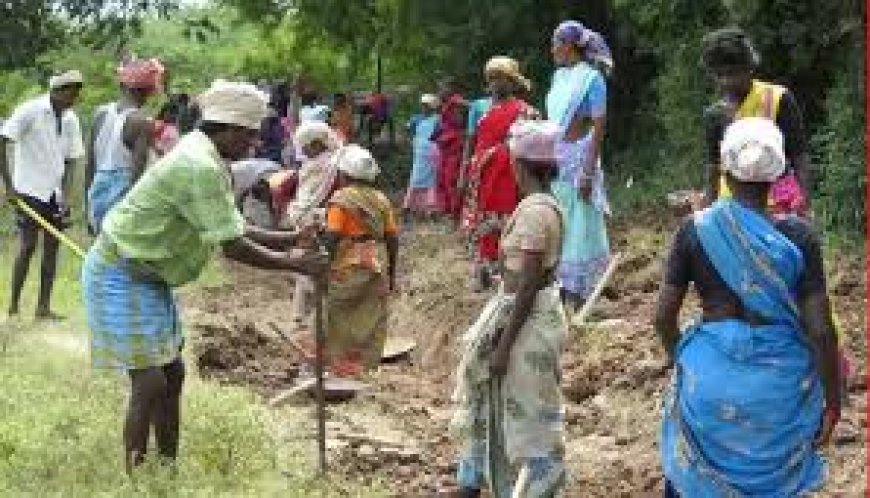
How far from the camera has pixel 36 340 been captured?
9930mm

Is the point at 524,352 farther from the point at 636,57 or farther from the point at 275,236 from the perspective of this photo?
the point at 636,57

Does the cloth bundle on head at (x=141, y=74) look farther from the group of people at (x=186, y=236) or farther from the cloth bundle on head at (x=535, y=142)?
the cloth bundle on head at (x=535, y=142)

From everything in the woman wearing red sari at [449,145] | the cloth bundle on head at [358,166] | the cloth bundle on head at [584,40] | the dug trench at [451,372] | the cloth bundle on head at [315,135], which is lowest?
the dug trench at [451,372]

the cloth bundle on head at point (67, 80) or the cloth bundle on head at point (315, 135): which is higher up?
the cloth bundle on head at point (67, 80)

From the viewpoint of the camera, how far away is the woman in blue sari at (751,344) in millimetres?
4969

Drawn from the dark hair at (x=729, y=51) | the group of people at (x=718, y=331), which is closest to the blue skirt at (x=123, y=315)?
the group of people at (x=718, y=331)

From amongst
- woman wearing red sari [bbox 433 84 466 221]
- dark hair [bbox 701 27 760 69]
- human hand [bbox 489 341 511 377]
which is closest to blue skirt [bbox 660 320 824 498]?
human hand [bbox 489 341 511 377]

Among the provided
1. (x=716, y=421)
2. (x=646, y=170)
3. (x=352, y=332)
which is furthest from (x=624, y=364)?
(x=646, y=170)

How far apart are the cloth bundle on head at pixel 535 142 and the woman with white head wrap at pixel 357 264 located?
293cm

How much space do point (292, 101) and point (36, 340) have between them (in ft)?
39.3

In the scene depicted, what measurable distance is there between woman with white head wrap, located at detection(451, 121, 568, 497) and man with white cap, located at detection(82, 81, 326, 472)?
747 millimetres

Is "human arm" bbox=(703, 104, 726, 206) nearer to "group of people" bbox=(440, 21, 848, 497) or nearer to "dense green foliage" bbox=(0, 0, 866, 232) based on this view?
"group of people" bbox=(440, 21, 848, 497)

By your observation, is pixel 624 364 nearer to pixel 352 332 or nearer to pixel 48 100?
pixel 352 332

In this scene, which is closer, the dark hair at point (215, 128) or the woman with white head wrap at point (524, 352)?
the woman with white head wrap at point (524, 352)
